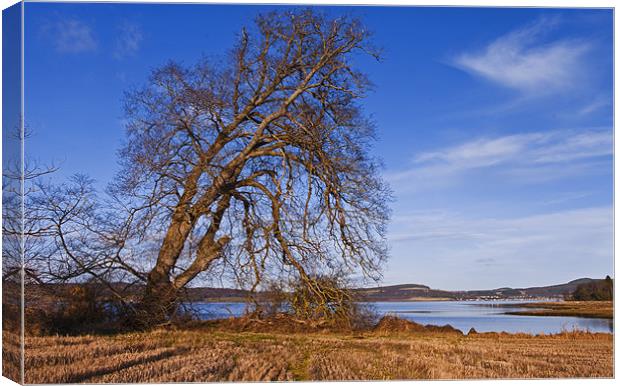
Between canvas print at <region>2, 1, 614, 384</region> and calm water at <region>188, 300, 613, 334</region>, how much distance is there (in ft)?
0.08

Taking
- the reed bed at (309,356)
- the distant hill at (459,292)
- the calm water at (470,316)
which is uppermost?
the distant hill at (459,292)

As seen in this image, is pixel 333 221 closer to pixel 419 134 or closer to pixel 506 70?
pixel 419 134

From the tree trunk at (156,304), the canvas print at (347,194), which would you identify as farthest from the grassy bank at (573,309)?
the tree trunk at (156,304)

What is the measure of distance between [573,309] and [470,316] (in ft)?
3.76

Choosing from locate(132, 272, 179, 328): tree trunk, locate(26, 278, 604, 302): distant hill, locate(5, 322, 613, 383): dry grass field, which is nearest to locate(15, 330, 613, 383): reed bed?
locate(5, 322, 613, 383): dry grass field

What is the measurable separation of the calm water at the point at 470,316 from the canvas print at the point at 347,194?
24mm

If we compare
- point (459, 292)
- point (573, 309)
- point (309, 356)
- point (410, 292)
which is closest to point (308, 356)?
point (309, 356)

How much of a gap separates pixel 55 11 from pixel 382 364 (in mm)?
4967

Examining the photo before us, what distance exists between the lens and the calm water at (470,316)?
29.6 feet

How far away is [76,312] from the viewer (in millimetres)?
8875

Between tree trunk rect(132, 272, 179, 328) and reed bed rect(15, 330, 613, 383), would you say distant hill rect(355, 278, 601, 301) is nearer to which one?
reed bed rect(15, 330, 613, 383)

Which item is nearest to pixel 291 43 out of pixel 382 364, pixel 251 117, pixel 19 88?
pixel 251 117

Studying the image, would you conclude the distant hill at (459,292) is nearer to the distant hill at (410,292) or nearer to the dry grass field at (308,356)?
the distant hill at (410,292)

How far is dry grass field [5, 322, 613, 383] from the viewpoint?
8.24m
